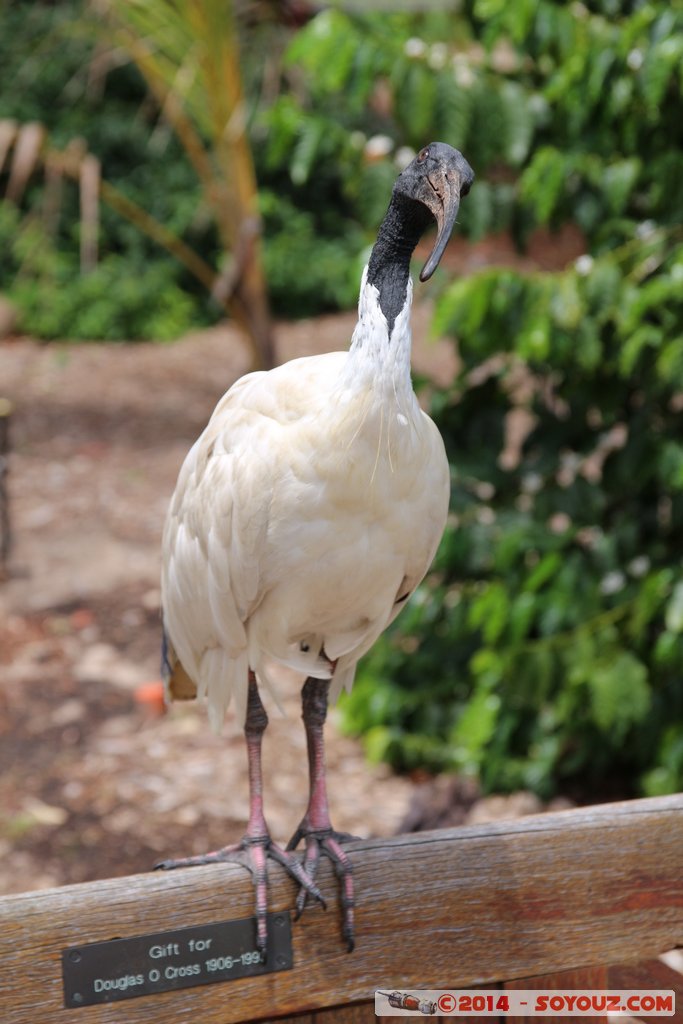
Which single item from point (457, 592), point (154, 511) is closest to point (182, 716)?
point (457, 592)

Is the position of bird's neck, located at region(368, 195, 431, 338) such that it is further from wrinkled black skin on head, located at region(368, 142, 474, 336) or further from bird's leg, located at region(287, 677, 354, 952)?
bird's leg, located at region(287, 677, 354, 952)

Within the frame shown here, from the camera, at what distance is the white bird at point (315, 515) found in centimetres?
225

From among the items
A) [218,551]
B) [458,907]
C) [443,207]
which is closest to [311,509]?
[218,551]

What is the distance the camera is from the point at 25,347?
38.8 ft

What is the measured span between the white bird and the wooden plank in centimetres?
7

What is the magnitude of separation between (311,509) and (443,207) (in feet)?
2.04

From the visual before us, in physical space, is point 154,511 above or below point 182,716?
above

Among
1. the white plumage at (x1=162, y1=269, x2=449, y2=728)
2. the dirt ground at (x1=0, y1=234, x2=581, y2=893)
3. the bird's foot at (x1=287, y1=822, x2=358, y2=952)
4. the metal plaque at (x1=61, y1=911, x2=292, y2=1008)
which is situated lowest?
the metal plaque at (x1=61, y1=911, x2=292, y2=1008)

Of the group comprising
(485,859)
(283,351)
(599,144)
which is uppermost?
(283,351)

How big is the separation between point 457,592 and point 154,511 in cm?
344

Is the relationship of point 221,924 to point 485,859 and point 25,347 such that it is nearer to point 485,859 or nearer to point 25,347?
point 485,859

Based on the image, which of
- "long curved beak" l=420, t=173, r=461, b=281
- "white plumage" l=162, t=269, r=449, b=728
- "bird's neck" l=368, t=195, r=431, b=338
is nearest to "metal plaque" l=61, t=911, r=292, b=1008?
"white plumage" l=162, t=269, r=449, b=728

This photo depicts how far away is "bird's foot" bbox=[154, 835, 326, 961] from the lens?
2.59 meters

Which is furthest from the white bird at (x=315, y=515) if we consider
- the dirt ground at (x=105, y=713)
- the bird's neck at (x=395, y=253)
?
the dirt ground at (x=105, y=713)
